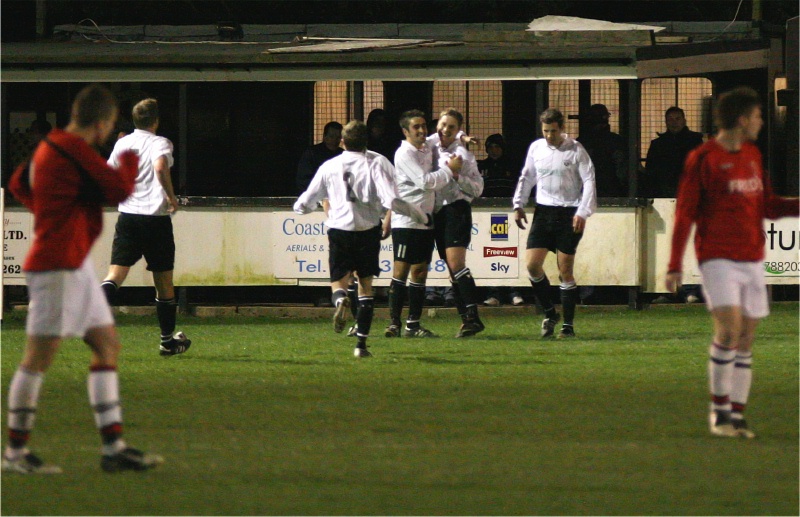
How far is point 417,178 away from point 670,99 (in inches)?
242

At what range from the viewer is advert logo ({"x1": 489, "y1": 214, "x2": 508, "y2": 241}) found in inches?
631

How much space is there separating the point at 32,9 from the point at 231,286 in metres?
7.16

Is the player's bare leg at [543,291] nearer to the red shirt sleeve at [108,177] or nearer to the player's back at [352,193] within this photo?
the player's back at [352,193]

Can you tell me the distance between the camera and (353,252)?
36.2 ft

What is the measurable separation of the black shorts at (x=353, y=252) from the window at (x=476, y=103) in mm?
6442

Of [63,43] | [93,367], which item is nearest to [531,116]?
[63,43]

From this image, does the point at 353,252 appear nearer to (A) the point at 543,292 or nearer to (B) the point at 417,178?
(B) the point at 417,178

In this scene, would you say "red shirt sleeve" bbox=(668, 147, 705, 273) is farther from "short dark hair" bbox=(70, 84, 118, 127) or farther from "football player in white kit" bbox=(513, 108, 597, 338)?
"football player in white kit" bbox=(513, 108, 597, 338)

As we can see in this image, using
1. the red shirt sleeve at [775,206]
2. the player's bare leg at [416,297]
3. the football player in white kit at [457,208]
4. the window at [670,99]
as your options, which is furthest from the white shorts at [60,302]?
the window at [670,99]

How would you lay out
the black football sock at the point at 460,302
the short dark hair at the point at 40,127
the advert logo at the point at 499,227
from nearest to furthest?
the black football sock at the point at 460,302 → the advert logo at the point at 499,227 → the short dark hair at the point at 40,127

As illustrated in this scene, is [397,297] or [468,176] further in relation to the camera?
[397,297]

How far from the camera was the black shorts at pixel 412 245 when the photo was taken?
12.5 meters

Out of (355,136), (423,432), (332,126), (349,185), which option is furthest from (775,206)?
(332,126)

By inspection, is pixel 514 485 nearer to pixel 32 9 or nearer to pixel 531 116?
pixel 531 116
